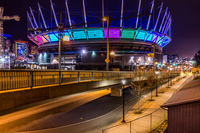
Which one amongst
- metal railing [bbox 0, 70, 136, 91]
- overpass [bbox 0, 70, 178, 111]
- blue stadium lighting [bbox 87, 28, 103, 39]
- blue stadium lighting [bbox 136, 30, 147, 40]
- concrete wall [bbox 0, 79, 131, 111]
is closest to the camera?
concrete wall [bbox 0, 79, 131, 111]

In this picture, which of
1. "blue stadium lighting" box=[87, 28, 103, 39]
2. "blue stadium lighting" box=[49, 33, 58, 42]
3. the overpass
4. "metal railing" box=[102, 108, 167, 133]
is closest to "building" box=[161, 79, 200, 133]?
"metal railing" box=[102, 108, 167, 133]

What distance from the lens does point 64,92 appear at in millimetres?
10227

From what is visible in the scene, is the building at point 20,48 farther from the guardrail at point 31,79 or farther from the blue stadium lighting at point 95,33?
the guardrail at point 31,79

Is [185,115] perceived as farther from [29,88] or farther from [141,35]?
[141,35]

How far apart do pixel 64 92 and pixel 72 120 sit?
687 cm

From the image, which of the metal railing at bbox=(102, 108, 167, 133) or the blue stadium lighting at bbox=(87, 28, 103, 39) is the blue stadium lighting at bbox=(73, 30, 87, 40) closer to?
the blue stadium lighting at bbox=(87, 28, 103, 39)

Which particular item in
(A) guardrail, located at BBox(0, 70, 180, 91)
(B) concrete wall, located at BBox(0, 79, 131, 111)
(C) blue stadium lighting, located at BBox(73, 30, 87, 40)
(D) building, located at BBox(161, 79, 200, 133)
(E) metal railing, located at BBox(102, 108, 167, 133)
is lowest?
(E) metal railing, located at BBox(102, 108, 167, 133)

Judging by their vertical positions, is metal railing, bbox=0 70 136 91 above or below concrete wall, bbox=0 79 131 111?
above

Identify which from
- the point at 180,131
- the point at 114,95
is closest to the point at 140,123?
the point at 180,131

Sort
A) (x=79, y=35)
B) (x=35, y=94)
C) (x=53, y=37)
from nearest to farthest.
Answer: (x=35, y=94)
(x=79, y=35)
(x=53, y=37)

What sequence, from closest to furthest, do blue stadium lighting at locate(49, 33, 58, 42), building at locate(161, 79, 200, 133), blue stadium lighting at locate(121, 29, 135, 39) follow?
building at locate(161, 79, 200, 133) → blue stadium lighting at locate(121, 29, 135, 39) → blue stadium lighting at locate(49, 33, 58, 42)

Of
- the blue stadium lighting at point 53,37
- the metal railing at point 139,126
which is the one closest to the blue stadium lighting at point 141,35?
the blue stadium lighting at point 53,37

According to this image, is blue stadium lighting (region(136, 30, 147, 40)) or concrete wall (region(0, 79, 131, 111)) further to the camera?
blue stadium lighting (region(136, 30, 147, 40))

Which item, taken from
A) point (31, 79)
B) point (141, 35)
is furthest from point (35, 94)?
point (141, 35)
